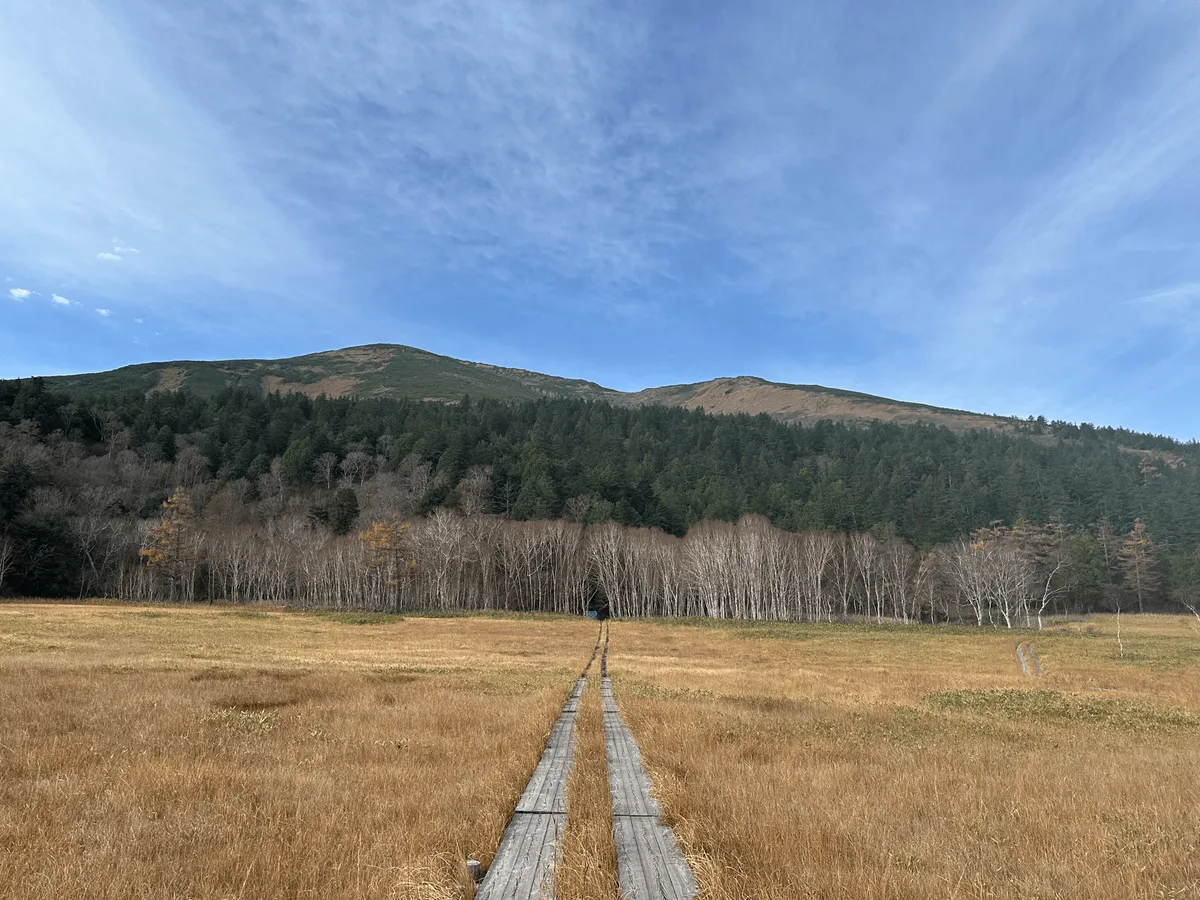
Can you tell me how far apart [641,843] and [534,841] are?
1273mm

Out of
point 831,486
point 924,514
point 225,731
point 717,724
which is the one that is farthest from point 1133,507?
point 225,731

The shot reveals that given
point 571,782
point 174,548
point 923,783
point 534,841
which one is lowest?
point 923,783

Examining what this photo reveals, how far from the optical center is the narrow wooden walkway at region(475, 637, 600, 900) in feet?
20.1

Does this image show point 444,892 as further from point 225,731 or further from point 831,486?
point 831,486

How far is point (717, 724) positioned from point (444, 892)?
37.7ft

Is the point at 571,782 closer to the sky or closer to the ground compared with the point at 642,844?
closer to the ground

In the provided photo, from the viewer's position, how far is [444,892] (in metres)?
5.63

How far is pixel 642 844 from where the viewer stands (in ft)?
24.4

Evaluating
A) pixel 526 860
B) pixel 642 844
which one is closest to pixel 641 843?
pixel 642 844

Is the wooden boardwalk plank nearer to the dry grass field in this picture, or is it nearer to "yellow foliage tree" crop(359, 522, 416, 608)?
the dry grass field

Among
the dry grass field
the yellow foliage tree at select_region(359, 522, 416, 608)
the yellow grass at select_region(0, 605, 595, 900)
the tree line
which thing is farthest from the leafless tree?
the yellow grass at select_region(0, 605, 595, 900)

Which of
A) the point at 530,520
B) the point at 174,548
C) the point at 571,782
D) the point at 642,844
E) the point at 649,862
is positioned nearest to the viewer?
the point at 649,862

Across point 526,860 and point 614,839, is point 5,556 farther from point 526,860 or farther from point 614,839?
point 614,839

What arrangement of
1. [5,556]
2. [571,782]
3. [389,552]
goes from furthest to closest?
[389,552] → [5,556] → [571,782]
